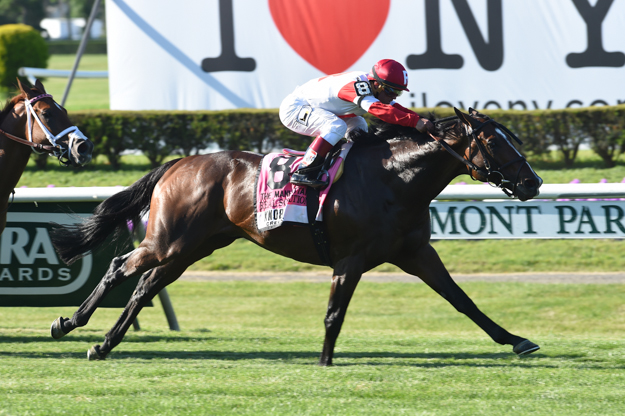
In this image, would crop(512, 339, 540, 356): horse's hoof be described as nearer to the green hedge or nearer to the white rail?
the white rail

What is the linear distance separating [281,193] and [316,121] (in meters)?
0.52

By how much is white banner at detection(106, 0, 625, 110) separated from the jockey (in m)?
7.73

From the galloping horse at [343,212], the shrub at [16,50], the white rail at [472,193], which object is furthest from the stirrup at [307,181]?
the shrub at [16,50]

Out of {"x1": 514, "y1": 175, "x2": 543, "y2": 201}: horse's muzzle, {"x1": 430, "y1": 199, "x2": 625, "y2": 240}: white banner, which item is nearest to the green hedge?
{"x1": 430, "y1": 199, "x2": 625, "y2": 240}: white banner

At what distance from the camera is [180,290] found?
29.2ft

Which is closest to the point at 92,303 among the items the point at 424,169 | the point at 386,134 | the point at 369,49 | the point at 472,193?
the point at 386,134

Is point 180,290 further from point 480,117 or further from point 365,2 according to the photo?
point 365,2

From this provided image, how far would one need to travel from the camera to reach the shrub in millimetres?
24000

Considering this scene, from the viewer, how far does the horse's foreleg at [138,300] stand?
545 centimetres

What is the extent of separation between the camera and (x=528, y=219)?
6.54 m

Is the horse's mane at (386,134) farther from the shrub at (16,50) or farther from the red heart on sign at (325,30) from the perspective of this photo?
the shrub at (16,50)

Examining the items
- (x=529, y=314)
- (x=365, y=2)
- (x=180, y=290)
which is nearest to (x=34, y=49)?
(x=365, y=2)

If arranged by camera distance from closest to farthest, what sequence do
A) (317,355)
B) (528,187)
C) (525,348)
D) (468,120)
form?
(528,187), (468,120), (525,348), (317,355)

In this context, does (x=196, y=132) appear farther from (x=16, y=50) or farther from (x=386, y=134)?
(x=16, y=50)
